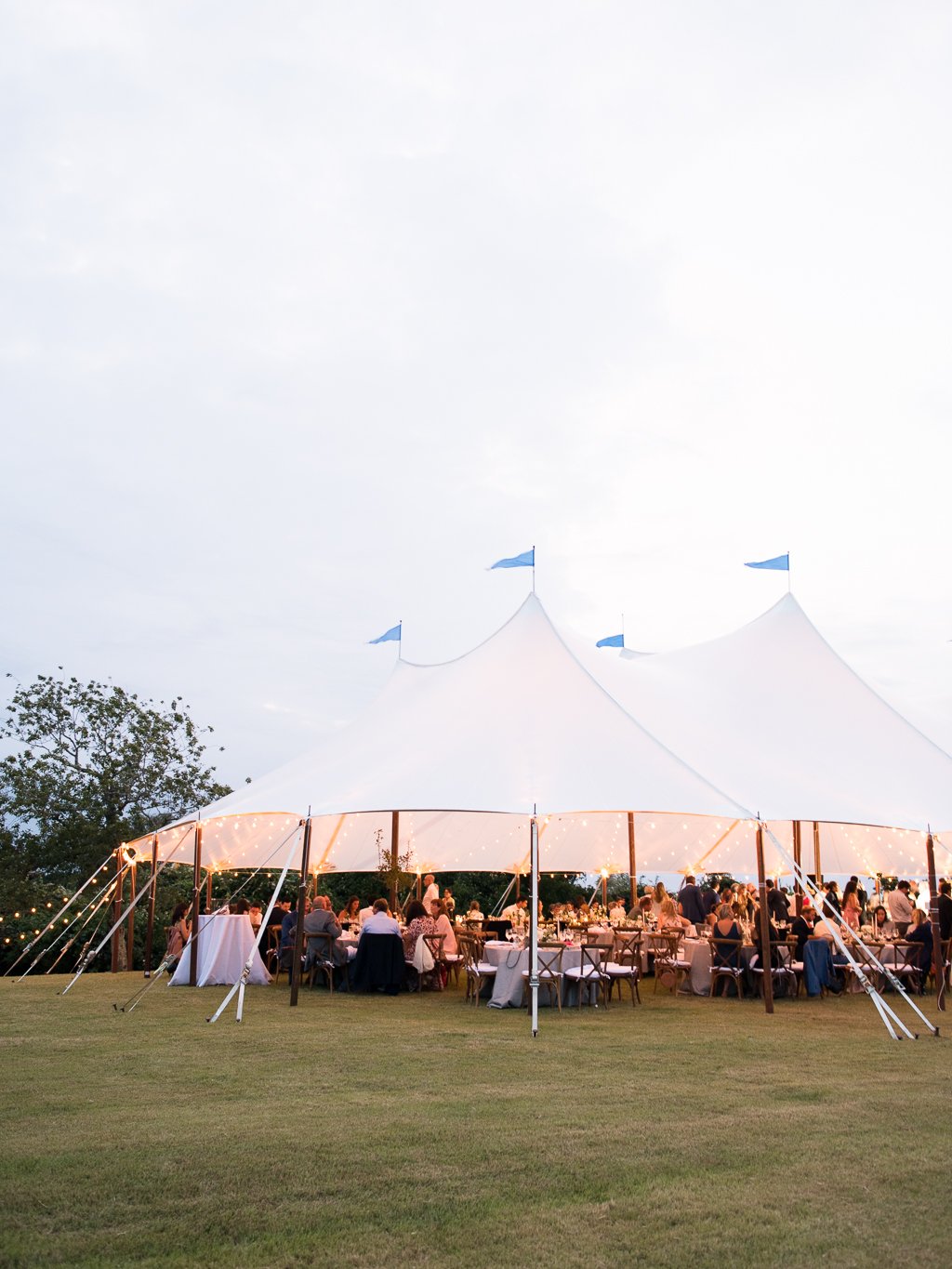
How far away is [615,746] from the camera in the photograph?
1130cm

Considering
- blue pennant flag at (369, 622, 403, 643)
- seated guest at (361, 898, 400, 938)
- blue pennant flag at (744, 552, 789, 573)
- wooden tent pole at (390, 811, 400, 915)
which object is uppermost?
blue pennant flag at (744, 552, 789, 573)

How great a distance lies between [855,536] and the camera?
21.0 meters

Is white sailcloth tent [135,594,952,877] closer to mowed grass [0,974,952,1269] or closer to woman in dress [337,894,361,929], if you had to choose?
woman in dress [337,894,361,929]

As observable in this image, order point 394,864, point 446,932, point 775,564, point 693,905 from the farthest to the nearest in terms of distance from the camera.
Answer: point 693,905 < point 394,864 < point 775,564 < point 446,932

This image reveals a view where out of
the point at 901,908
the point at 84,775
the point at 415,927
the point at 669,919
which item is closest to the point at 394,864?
the point at 415,927

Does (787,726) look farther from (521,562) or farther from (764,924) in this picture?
(521,562)

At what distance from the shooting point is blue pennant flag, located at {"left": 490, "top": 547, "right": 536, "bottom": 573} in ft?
Answer: 44.5

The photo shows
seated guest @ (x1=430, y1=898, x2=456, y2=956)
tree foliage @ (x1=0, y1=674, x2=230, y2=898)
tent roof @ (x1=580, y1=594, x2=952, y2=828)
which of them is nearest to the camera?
tent roof @ (x1=580, y1=594, x2=952, y2=828)

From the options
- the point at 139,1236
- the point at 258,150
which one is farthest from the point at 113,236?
the point at 139,1236

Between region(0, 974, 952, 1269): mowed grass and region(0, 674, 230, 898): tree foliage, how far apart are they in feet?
49.8

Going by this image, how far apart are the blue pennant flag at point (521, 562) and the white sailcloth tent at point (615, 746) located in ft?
1.48

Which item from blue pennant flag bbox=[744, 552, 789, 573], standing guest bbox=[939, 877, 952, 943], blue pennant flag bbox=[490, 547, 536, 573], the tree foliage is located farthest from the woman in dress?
the tree foliage

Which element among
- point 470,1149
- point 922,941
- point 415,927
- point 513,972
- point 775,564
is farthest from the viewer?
point 775,564

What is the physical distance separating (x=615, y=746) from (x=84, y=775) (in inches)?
634
